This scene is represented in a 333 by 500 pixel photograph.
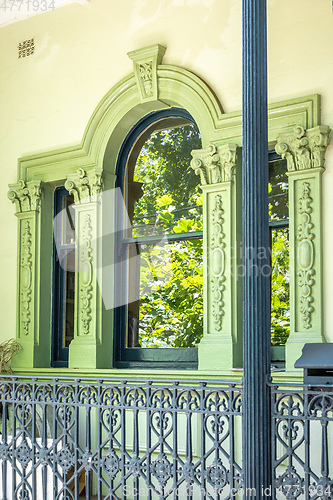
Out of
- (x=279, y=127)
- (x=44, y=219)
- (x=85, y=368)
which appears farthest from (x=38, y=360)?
(x=279, y=127)

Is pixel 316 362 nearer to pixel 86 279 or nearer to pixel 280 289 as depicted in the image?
pixel 280 289

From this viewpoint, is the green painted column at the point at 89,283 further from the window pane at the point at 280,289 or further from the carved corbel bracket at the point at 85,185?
the window pane at the point at 280,289

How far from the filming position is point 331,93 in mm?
5586

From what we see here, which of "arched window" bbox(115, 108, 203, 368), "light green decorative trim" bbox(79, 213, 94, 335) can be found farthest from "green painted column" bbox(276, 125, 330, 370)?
"light green decorative trim" bbox(79, 213, 94, 335)

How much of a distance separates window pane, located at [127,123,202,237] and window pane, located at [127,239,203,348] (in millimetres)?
201

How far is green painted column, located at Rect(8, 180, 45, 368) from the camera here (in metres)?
7.24

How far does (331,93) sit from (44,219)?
133 inches

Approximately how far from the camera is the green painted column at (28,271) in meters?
7.24

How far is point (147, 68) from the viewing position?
263 inches

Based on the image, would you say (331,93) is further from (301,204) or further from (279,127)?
(301,204)

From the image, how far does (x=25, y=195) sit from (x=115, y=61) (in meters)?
1.72

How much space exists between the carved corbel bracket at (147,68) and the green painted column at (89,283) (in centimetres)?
91

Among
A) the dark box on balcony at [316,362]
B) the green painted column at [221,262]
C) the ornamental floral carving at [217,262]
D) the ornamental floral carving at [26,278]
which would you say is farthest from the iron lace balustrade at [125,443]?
the ornamental floral carving at [26,278]

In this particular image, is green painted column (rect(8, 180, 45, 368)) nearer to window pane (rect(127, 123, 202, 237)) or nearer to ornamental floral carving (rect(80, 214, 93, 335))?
ornamental floral carving (rect(80, 214, 93, 335))
